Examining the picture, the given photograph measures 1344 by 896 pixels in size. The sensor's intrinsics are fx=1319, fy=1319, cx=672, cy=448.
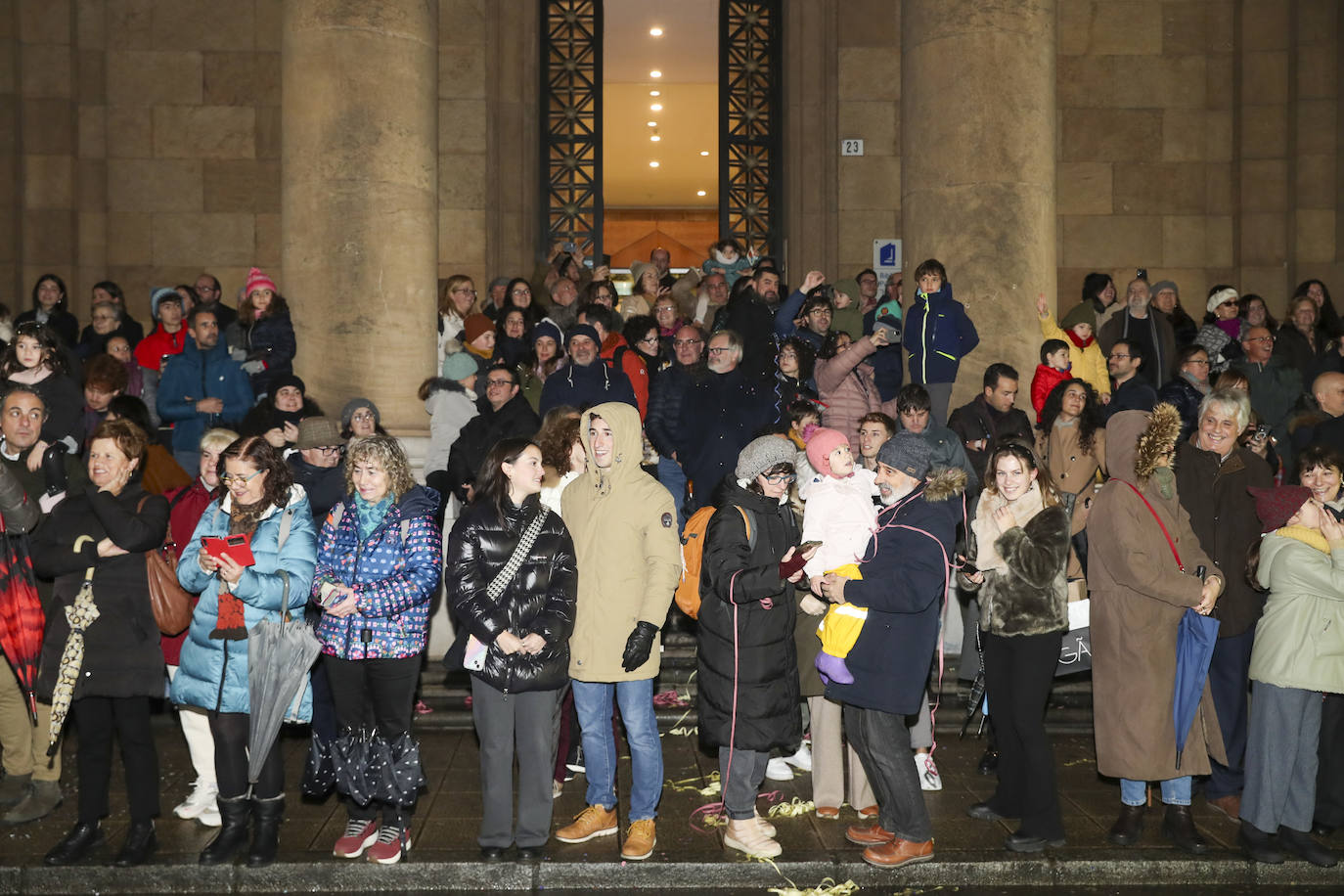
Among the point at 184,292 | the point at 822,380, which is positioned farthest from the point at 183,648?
the point at 184,292

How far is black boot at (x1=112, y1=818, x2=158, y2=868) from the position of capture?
21.5ft

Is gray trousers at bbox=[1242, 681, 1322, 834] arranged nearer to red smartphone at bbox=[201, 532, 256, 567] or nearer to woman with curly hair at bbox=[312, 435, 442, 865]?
woman with curly hair at bbox=[312, 435, 442, 865]

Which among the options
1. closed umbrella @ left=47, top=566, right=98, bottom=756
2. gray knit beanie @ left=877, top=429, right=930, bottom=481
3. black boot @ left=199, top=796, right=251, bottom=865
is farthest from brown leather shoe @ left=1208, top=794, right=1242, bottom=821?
closed umbrella @ left=47, top=566, right=98, bottom=756

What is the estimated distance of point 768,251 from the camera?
17219mm

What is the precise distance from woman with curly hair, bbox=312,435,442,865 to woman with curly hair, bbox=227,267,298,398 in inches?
163

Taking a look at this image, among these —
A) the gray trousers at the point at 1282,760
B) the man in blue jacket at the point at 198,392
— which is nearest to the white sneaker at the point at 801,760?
the gray trousers at the point at 1282,760

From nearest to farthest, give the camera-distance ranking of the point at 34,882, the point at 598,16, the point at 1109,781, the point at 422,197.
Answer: the point at 34,882 < the point at 1109,781 < the point at 422,197 < the point at 598,16

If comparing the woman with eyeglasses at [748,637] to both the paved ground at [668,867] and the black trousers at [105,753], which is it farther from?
the black trousers at [105,753]

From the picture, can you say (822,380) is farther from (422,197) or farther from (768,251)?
(768,251)

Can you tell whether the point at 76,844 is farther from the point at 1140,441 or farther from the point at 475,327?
the point at 475,327

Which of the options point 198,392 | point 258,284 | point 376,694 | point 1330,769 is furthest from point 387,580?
point 258,284

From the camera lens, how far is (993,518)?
6949 mm

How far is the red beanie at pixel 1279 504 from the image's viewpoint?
7.07 metres

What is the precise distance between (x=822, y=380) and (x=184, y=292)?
22.3ft
